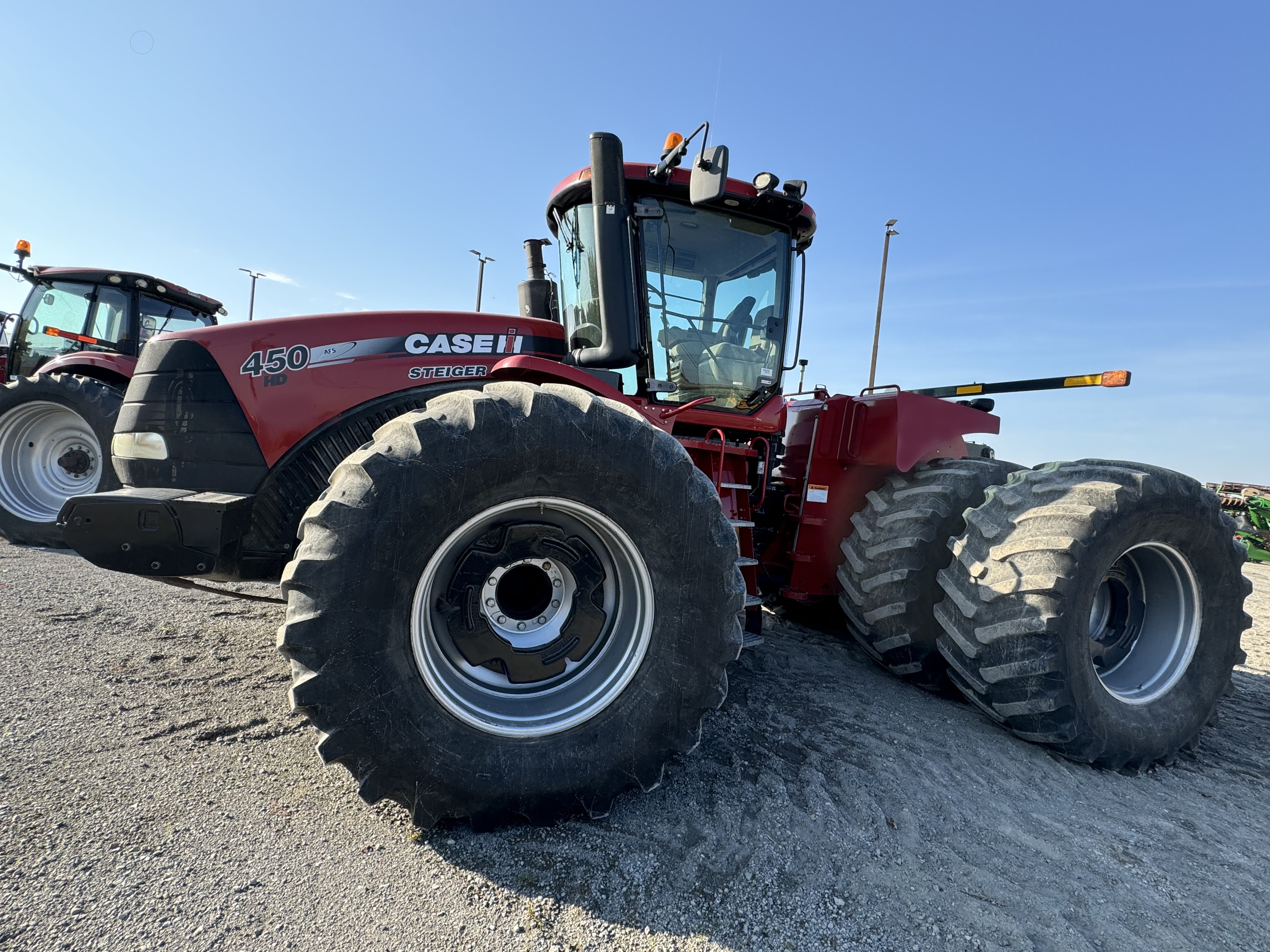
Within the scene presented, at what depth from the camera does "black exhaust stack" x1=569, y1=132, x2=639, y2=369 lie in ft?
9.17

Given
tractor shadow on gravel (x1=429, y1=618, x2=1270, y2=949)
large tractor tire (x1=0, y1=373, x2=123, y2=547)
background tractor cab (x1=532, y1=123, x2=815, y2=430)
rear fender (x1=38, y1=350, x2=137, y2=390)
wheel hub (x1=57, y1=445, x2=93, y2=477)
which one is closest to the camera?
tractor shadow on gravel (x1=429, y1=618, x2=1270, y2=949)

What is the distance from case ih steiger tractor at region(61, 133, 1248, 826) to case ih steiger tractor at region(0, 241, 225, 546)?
362 cm

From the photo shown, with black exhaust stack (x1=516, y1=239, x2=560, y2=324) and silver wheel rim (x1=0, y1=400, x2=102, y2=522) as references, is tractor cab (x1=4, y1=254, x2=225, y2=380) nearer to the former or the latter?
silver wheel rim (x1=0, y1=400, x2=102, y2=522)

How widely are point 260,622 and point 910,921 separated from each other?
12.1 feet

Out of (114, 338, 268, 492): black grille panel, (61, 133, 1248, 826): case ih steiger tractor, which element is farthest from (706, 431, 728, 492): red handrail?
(114, 338, 268, 492): black grille panel

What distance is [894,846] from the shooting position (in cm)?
202

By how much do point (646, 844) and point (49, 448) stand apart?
300 inches

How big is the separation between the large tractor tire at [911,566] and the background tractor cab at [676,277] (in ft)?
3.05

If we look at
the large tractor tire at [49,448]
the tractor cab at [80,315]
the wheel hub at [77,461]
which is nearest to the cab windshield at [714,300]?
the large tractor tire at [49,448]

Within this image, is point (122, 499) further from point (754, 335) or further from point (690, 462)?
point (754, 335)

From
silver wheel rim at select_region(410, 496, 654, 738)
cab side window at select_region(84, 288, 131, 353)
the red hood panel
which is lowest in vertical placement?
silver wheel rim at select_region(410, 496, 654, 738)

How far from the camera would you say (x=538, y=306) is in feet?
12.6

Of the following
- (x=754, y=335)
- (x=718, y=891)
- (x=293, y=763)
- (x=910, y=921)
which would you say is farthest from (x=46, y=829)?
(x=754, y=335)

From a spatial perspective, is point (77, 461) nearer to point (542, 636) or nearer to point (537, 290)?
point (537, 290)
